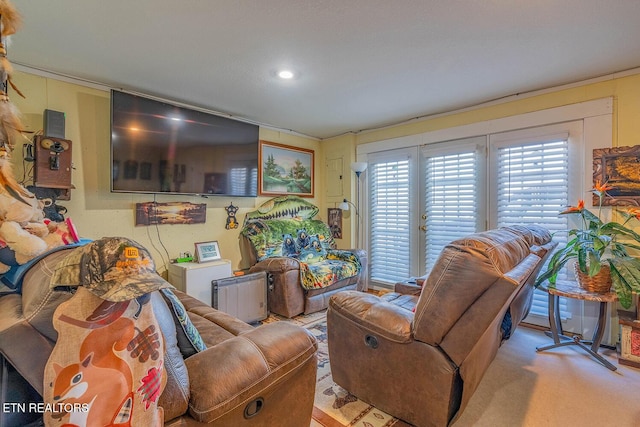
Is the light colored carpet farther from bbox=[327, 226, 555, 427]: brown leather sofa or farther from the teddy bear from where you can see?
the teddy bear

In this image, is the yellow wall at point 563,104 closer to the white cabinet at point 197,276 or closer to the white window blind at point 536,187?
the white window blind at point 536,187

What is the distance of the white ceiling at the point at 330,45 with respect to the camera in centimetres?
169

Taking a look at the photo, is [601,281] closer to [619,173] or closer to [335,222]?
[619,173]

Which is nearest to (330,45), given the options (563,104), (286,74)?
(286,74)

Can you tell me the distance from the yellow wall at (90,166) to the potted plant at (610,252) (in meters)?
3.59

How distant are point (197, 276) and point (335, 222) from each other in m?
2.33

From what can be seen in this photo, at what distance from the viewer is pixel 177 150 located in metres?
2.95

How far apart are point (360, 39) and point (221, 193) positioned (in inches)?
85.4

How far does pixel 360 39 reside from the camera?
78.3 inches

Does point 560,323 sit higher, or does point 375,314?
point 375,314

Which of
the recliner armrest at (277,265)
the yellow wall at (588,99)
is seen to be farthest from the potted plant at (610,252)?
the recliner armrest at (277,265)

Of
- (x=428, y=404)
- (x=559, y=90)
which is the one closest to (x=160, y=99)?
(x=428, y=404)

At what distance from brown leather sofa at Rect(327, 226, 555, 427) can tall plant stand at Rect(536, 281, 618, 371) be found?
0.75 metres

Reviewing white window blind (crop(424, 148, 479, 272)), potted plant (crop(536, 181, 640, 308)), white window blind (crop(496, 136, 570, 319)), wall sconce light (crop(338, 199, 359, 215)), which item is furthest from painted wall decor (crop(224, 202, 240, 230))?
potted plant (crop(536, 181, 640, 308))
